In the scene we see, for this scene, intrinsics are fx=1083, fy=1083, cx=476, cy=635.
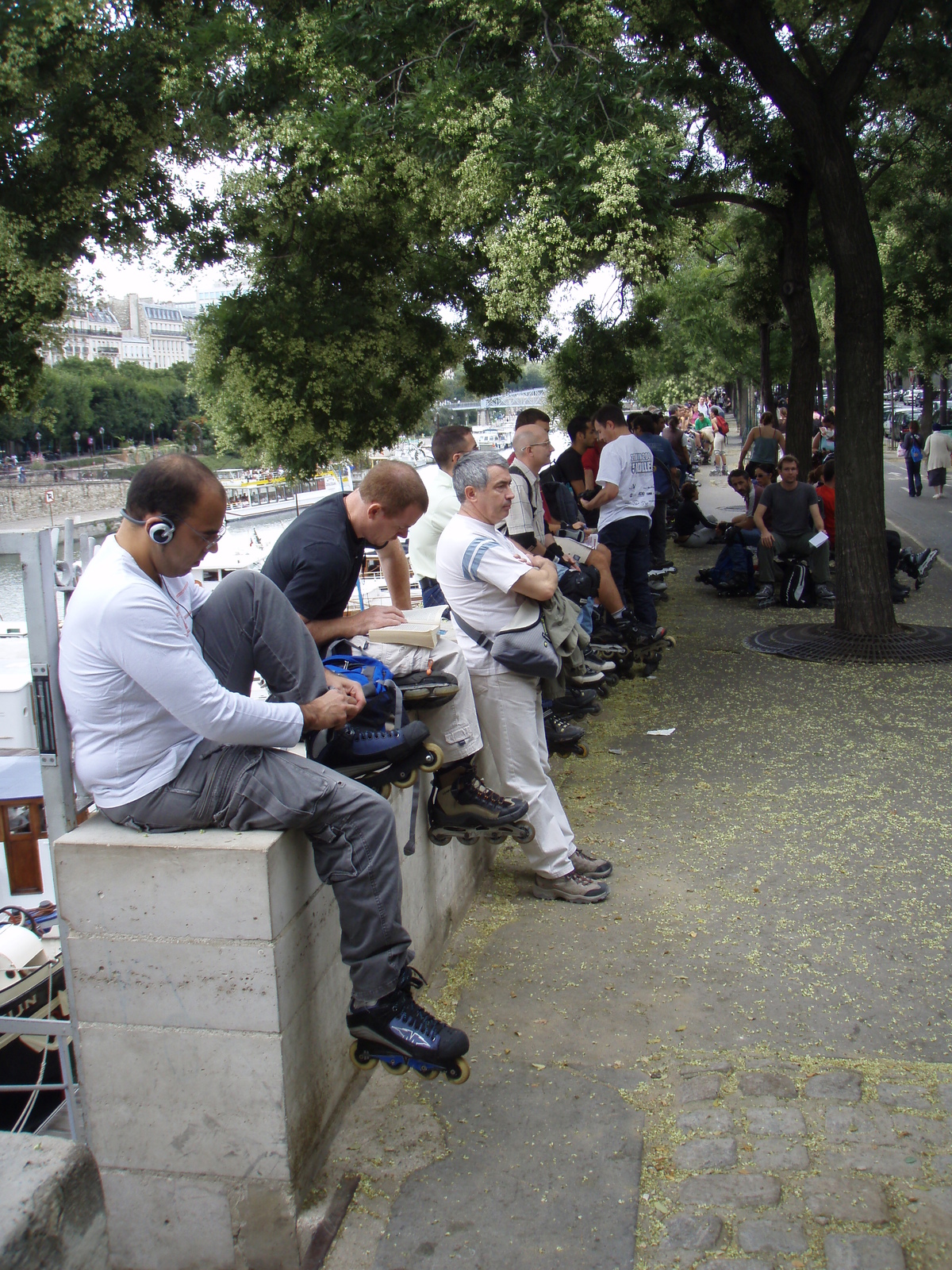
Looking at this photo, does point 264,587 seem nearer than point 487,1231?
No

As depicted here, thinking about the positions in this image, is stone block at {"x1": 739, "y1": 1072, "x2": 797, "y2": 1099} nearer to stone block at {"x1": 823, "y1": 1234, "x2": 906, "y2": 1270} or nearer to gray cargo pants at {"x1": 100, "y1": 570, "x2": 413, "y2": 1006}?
stone block at {"x1": 823, "y1": 1234, "x2": 906, "y2": 1270}

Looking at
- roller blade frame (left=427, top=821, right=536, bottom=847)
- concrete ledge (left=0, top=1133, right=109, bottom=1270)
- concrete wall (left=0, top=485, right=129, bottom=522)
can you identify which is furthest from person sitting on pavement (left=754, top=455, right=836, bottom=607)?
concrete wall (left=0, top=485, right=129, bottom=522)

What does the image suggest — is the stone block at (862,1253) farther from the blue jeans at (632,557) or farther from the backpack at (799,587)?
the backpack at (799,587)

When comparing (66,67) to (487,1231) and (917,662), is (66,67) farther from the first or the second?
(487,1231)

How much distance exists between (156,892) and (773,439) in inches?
606

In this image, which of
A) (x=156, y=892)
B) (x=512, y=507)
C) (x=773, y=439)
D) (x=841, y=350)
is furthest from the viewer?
(x=773, y=439)

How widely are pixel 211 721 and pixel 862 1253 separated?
6.98 ft

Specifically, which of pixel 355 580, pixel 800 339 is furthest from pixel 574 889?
pixel 800 339

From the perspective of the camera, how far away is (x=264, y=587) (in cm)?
307

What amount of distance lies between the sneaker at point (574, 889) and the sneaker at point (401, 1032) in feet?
5.80

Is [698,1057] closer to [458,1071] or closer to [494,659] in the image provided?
[458,1071]

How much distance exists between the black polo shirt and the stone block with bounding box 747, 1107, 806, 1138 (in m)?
2.25

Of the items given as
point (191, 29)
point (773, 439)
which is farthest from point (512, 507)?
point (773, 439)

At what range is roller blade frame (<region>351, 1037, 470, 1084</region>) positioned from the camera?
3055mm
